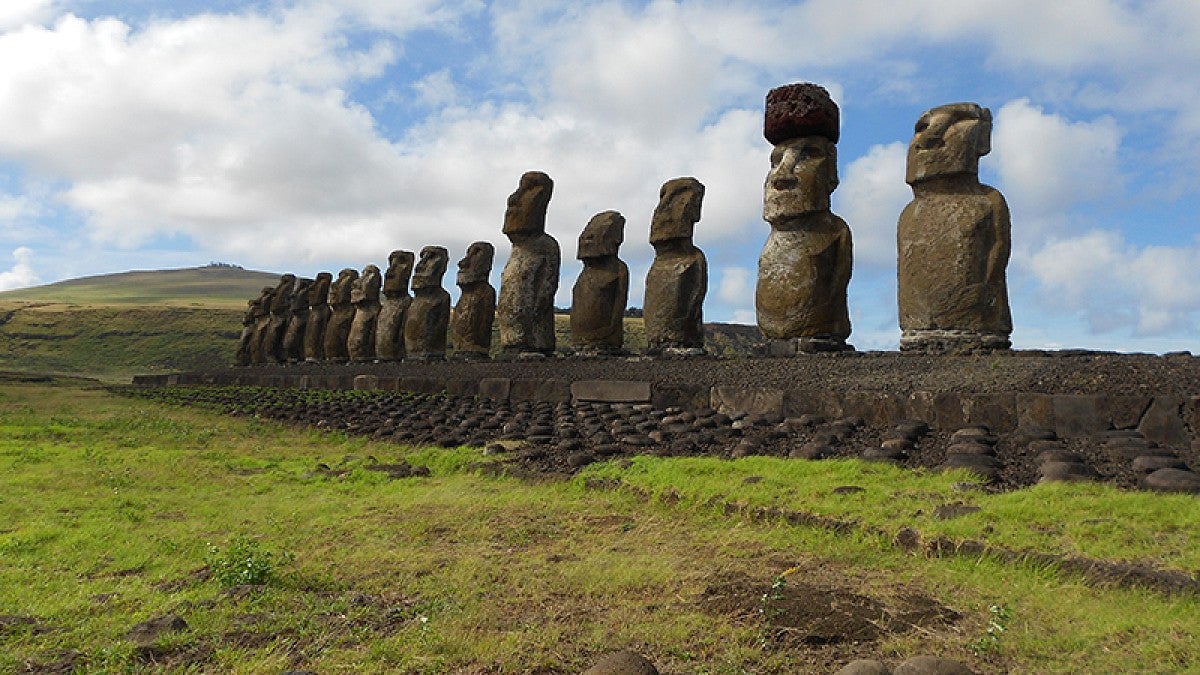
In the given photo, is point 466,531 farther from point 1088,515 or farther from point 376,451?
point 376,451

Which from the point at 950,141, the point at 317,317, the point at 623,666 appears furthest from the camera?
the point at 317,317

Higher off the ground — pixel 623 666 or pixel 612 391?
pixel 612 391

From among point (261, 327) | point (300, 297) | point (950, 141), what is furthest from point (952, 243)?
point (261, 327)

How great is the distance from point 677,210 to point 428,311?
8150 millimetres

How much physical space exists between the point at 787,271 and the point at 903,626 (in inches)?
278

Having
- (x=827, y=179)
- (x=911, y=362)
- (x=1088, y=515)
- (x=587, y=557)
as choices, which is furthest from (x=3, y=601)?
(x=827, y=179)

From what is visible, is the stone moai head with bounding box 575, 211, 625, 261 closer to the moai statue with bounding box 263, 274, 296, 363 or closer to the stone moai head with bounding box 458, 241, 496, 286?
the stone moai head with bounding box 458, 241, 496, 286

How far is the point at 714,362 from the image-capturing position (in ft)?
32.4

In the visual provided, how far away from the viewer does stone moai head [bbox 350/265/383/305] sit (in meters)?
21.8

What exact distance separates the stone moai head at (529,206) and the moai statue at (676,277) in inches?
146

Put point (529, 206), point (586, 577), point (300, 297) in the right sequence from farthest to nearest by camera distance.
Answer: point (300, 297), point (529, 206), point (586, 577)

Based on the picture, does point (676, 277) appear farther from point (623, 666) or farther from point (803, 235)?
point (623, 666)

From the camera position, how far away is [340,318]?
23.1 m

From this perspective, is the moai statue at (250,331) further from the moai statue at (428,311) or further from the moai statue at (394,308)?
the moai statue at (428,311)
